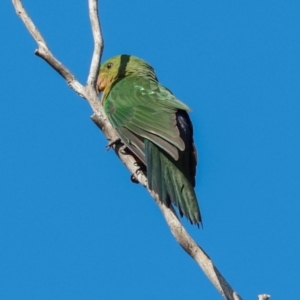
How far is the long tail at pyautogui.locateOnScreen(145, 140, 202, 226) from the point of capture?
225 inches

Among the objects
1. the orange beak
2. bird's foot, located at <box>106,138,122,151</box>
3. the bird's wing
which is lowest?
bird's foot, located at <box>106,138,122,151</box>

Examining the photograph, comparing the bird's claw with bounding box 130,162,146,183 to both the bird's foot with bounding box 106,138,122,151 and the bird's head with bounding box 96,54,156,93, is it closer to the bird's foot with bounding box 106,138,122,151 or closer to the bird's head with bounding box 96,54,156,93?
the bird's foot with bounding box 106,138,122,151

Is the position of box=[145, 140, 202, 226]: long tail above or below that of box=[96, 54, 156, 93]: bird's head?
below

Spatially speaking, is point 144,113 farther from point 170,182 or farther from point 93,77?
point 170,182

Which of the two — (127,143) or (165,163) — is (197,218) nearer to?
(165,163)

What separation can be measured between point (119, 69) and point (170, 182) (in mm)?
2404

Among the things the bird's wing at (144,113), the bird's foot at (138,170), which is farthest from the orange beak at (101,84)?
the bird's foot at (138,170)

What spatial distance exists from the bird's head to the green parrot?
10.5 inches

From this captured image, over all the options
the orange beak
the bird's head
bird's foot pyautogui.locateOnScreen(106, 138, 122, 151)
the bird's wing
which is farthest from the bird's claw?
the orange beak

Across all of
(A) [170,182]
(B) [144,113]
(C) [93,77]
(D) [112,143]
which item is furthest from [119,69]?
(A) [170,182]

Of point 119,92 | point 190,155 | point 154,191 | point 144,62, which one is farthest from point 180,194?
point 144,62

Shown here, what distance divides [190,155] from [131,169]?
0.51 metres

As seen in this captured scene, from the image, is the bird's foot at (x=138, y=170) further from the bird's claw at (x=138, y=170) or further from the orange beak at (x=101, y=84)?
the orange beak at (x=101, y=84)

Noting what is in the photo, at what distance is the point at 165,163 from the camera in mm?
6133
